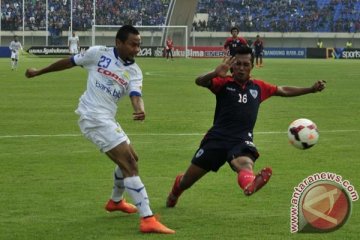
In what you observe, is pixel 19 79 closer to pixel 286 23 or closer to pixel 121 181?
→ pixel 121 181

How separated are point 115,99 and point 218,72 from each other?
1.16 metres

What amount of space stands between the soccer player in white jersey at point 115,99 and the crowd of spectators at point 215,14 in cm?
7209

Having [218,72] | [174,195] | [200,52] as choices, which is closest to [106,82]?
[218,72]

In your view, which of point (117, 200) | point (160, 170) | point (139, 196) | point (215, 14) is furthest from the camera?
point (215, 14)

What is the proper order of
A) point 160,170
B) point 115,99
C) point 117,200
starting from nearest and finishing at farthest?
point 115,99 → point 117,200 → point 160,170

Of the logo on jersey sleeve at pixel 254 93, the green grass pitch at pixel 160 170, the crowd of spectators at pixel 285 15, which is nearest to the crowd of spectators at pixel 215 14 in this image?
the crowd of spectators at pixel 285 15

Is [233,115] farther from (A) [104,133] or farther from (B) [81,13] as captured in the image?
(B) [81,13]

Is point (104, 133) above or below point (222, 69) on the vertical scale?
below

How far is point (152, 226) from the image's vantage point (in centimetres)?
868

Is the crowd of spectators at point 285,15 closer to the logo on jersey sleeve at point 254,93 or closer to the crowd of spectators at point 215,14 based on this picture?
the crowd of spectators at point 215,14

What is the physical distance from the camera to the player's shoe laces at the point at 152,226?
866 cm

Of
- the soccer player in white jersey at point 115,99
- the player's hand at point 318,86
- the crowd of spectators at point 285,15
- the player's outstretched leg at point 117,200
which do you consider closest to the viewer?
the soccer player in white jersey at point 115,99

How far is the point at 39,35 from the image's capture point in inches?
3216

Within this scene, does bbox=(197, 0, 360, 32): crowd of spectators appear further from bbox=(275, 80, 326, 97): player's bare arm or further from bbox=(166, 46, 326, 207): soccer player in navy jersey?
bbox=(166, 46, 326, 207): soccer player in navy jersey
